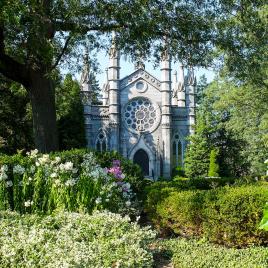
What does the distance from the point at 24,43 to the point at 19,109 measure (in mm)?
15957

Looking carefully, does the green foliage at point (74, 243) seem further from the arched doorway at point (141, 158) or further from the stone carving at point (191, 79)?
the stone carving at point (191, 79)

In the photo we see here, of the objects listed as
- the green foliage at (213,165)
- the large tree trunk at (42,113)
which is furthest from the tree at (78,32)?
the green foliage at (213,165)

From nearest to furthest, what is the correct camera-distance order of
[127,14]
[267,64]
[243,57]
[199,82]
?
[127,14]
[243,57]
[267,64]
[199,82]

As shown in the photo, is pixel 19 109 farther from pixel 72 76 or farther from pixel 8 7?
pixel 8 7

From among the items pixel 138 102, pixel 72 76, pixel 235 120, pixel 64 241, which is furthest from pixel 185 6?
pixel 138 102

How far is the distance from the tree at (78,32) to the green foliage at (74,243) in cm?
503

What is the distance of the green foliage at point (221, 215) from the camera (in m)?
6.06

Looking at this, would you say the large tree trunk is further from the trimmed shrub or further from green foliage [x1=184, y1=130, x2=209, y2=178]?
green foliage [x1=184, y1=130, x2=209, y2=178]

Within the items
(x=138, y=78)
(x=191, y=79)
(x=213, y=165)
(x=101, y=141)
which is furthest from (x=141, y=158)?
(x=213, y=165)

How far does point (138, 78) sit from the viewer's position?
43312 millimetres

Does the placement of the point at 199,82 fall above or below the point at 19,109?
above

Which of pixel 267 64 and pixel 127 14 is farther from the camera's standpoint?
pixel 267 64

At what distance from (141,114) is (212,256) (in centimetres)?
3818

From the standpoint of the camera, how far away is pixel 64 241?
4.19 metres
